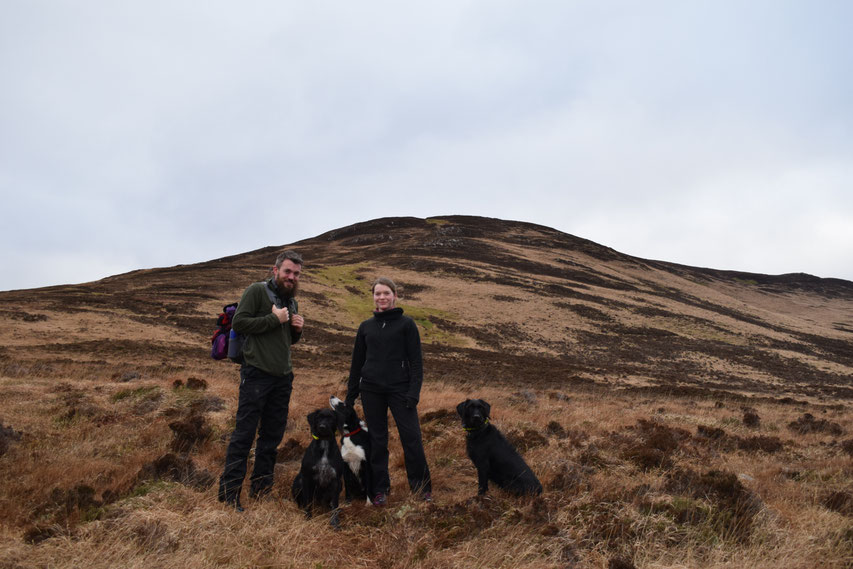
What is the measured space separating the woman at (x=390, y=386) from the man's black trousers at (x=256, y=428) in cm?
92

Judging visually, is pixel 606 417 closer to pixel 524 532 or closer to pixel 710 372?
pixel 524 532

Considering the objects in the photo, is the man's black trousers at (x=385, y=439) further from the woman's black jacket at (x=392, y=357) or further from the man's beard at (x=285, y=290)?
the man's beard at (x=285, y=290)

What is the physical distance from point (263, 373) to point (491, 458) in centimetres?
274

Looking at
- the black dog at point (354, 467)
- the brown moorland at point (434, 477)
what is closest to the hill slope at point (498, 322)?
the brown moorland at point (434, 477)

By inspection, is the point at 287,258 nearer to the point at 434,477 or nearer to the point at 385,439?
the point at 385,439

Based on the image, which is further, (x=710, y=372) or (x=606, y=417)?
(x=710, y=372)

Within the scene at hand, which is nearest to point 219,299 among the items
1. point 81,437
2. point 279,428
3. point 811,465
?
point 81,437

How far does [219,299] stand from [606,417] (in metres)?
33.9

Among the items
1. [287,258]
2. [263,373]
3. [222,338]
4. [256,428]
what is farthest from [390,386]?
[222,338]

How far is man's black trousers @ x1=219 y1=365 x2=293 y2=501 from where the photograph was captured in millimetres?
4719

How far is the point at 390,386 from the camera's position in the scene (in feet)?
16.6

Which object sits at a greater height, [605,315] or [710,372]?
[605,315]

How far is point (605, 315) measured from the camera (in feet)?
146

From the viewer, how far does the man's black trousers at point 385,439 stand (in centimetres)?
510
